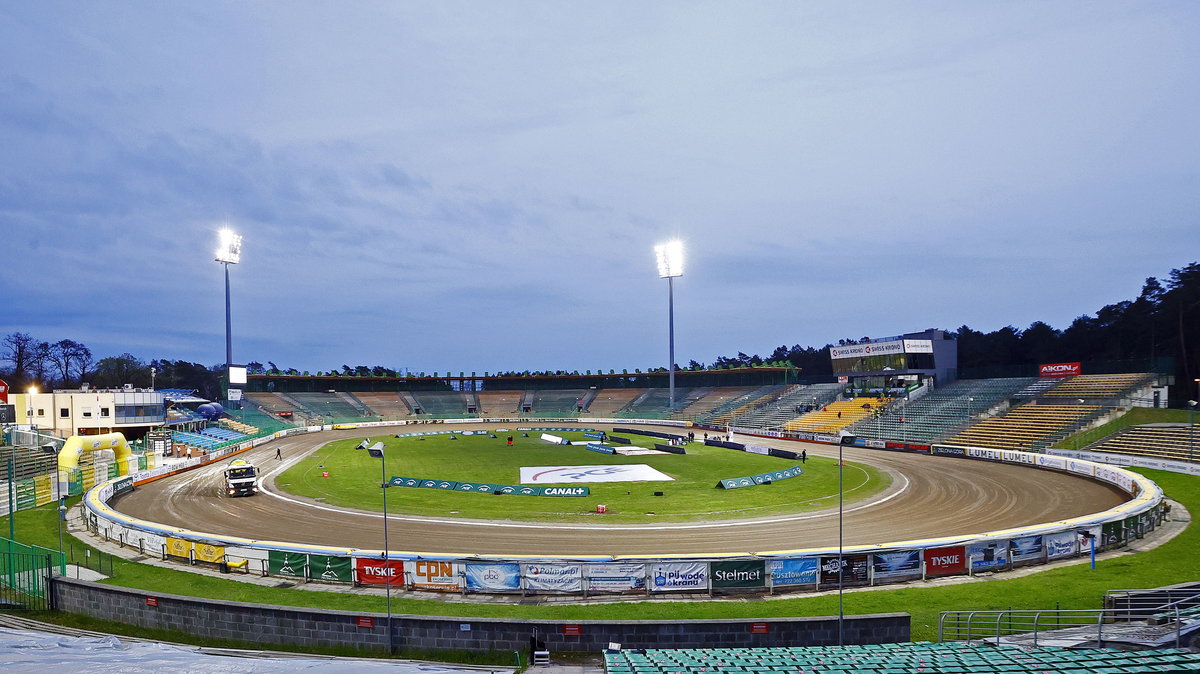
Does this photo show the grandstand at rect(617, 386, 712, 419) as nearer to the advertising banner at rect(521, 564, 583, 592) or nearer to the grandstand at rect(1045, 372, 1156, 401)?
the grandstand at rect(1045, 372, 1156, 401)

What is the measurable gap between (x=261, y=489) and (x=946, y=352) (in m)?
77.5

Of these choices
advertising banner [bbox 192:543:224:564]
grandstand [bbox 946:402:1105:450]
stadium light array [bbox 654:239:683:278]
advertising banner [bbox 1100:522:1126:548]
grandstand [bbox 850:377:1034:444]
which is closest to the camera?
advertising banner [bbox 192:543:224:564]

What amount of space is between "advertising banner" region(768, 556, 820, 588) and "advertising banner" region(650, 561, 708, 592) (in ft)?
7.95

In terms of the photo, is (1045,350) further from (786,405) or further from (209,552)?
(209,552)

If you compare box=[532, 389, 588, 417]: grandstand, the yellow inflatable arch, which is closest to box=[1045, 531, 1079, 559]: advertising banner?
the yellow inflatable arch

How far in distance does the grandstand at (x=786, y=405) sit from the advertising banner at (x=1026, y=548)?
197ft

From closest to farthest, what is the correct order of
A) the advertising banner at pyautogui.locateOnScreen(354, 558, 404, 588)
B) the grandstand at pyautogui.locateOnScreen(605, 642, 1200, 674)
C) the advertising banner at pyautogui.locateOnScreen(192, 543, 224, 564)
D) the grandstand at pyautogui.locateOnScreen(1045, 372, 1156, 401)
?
the grandstand at pyautogui.locateOnScreen(605, 642, 1200, 674), the advertising banner at pyautogui.locateOnScreen(354, 558, 404, 588), the advertising banner at pyautogui.locateOnScreen(192, 543, 224, 564), the grandstand at pyautogui.locateOnScreen(1045, 372, 1156, 401)

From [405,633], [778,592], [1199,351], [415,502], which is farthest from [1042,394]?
[405,633]

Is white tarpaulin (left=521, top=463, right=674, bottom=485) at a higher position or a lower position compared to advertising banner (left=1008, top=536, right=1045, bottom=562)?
lower

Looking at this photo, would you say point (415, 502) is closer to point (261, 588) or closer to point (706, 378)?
point (261, 588)

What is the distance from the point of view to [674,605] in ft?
68.7

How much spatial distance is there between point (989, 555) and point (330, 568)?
78.9 feet

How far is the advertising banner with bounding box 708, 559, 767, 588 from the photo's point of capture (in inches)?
866

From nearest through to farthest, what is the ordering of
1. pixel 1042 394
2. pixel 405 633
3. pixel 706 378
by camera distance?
pixel 405 633
pixel 1042 394
pixel 706 378
